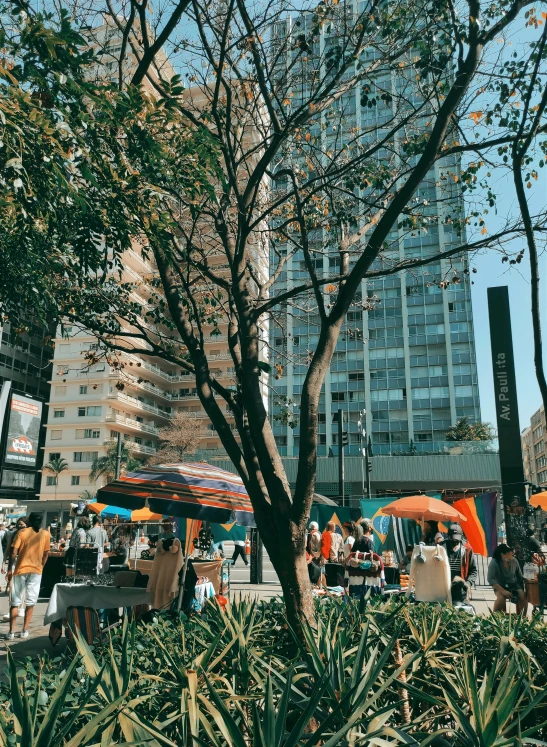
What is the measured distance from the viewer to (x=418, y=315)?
65250mm

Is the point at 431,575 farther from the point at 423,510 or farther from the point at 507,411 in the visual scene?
the point at 507,411

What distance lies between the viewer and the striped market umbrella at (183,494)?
27.1 ft

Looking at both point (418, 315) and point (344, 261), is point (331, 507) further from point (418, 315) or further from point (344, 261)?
point (418, 315)

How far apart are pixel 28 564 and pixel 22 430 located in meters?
17.7

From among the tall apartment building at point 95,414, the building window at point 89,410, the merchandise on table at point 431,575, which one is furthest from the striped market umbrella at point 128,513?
the building window at point 89,410

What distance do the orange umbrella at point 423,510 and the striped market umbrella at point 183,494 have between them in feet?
17.9

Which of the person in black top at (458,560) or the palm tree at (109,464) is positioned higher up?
the palm tree at (109,464)

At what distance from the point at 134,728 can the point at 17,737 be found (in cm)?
44

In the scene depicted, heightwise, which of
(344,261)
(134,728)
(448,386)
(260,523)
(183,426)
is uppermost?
(448,386)

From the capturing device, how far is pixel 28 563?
9492 millimetres

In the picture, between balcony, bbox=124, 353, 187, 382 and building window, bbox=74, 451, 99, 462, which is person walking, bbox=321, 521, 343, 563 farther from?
balcony, bbox=124, 353, 187, 382

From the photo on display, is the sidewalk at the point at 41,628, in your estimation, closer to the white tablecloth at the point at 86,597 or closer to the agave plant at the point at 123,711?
the white tablecloth at the point at 86,597

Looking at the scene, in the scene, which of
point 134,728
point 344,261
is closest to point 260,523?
point 134,728

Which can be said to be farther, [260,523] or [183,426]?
[183,426]
